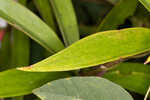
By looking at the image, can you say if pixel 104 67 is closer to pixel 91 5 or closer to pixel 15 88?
pixel 15 88

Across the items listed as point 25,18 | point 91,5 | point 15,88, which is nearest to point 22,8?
point 25,18

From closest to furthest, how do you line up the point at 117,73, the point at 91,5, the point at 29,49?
the point at 117,73 → the point at 29,49 → the point at 91,5

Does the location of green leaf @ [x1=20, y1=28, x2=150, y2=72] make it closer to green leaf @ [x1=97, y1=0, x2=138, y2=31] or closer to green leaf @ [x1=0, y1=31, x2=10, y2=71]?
green leaf @ [x1=97, y1=0, x2=138, y2=31]

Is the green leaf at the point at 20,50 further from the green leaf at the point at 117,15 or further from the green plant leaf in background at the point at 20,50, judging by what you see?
the green leaf at the point at 117,15

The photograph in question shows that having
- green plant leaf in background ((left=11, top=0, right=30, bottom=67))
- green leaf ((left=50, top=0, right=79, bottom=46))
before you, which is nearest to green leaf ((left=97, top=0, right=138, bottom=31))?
green leaf ((left=50, top=0, right=79, bottom=46))

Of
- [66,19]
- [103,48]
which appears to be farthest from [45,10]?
[103,48]
